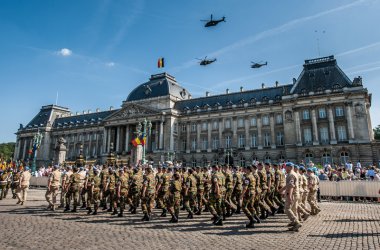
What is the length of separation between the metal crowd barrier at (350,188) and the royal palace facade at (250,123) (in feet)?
75.4

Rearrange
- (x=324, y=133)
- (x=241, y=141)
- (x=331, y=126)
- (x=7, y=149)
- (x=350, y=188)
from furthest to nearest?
(x=7, y=149), (x=241, y=141), (x=324, y=133), (x=331, y=126), (x=350, y=188)

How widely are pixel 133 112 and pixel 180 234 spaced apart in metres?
58.6

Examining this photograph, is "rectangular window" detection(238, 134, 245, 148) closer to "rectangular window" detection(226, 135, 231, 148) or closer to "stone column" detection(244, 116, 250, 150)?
"stone column" detection(244, 116, 250, 150)

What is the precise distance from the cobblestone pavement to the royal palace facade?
80.8 feet

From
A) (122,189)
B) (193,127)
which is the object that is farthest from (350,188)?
(193,127)

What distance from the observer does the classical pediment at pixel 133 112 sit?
207 feet

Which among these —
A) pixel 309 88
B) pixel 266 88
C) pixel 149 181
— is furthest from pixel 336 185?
pixel 266 88

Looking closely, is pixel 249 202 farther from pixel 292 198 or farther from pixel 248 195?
pixel 292 198

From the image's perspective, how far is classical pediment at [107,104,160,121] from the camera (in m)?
63.1

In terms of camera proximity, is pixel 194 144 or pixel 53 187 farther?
pixel 194 144

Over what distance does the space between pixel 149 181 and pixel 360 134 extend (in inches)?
1693

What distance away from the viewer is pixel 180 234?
29.2 feet

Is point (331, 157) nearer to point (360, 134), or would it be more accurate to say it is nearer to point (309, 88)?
point (360, 134)

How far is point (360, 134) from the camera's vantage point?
43375 mm
